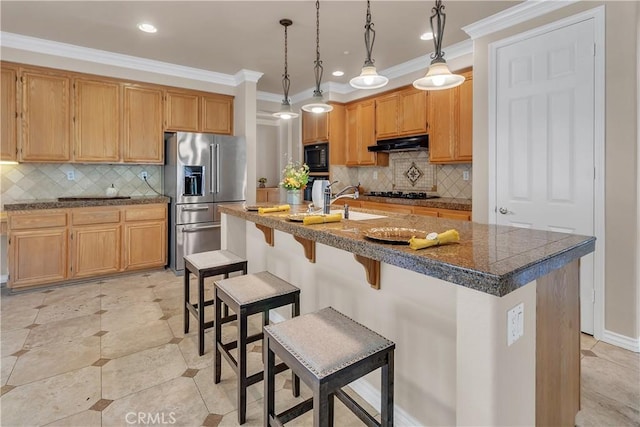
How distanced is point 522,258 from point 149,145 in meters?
4.45

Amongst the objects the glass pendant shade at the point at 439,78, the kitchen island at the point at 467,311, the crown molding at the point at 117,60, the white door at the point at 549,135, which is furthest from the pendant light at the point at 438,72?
the crown molding at the point at 117,60

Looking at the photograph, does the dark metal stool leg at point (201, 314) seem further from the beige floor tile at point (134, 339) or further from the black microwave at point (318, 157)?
the black microwave at point (318, 157)

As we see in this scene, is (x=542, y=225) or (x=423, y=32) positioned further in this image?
(x=423, y=32)

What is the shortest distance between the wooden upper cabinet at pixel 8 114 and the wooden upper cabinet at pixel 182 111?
1.50m

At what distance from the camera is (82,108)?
392 cm

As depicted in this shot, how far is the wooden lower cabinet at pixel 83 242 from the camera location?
3.52 meters

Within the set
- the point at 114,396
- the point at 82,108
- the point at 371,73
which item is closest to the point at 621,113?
the point at 371,73

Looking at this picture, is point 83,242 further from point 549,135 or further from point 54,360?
point 549,135

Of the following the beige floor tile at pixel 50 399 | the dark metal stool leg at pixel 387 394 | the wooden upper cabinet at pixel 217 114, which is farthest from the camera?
the wooden upper cabinet at pixel 217 114

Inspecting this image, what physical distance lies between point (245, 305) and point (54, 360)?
159cm

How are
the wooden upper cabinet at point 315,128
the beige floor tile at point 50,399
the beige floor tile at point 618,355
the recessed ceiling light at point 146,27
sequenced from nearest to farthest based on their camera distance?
the beige floor tile at point 50,399 < the beige floor tile at point 618,355 < the recessed ceiling light at point 146,27 < the wooden upper cabinet at point 315,128

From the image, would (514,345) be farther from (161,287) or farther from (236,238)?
(161,287)

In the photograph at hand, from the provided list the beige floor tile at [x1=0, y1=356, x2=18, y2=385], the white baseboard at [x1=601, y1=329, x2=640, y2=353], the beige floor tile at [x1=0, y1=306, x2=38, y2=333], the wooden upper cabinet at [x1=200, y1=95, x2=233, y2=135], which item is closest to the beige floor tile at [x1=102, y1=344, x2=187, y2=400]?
the beige floor tile at [x1=0, y1=356, x2=18, y2=385]

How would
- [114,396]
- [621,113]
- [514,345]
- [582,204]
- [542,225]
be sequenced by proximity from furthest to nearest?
[542,225], [582,204], [621,113], [114,396], [514,345]
